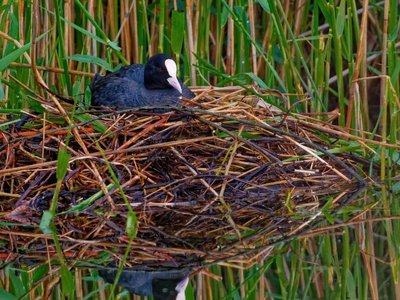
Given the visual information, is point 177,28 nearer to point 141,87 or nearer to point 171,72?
point 171,72

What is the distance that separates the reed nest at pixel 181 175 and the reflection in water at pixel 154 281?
1.13ft

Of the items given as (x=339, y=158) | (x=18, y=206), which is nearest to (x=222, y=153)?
(x=339, y=158)

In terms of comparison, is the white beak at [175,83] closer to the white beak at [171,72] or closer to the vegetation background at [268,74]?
the white beak at [171,72]

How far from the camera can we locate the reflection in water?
10.7 feet

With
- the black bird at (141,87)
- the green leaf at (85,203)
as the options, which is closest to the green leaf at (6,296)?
the green leaf at (85,203)

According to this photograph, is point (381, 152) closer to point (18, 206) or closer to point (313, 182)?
point (313, 182)

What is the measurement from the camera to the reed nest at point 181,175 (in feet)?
13.0

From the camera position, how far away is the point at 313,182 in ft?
15.3

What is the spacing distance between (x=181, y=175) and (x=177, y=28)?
2.56 ft

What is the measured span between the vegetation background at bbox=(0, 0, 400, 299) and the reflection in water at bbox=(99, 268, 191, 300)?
48mm

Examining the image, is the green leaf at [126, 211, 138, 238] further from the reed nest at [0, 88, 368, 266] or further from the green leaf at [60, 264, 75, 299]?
the green leaf at [60, 264, 75, 299]

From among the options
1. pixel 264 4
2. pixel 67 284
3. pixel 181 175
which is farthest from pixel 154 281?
pixel 264 4

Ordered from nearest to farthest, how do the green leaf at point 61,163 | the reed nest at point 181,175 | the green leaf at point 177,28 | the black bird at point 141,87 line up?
1. the green leaf at point 61,163
2. the reed nest at point 181,175
3. the green leaf at point 177,28
4. the black bird at point 141,87

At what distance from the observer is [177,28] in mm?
4875
